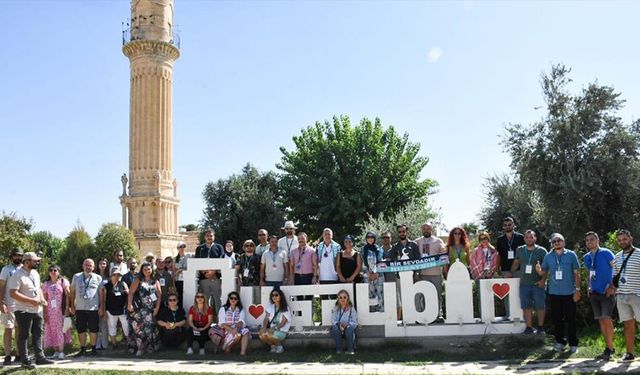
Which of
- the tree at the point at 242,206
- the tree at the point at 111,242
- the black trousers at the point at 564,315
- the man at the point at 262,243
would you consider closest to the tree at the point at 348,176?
the tree at the point at 242,206

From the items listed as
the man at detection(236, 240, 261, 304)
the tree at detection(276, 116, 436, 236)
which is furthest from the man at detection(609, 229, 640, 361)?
the tree at detection(276, 116, 436, 236)

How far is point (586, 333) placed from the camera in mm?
12016

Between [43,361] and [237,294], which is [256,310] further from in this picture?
[43,361]

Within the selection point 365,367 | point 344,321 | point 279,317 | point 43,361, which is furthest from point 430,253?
point 43,361

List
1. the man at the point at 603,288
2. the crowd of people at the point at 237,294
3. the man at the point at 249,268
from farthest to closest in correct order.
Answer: the man at the point at 249,268
the crowd of people at the point at 237,294
the man at the point at 603,288

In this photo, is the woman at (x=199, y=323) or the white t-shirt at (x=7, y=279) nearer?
the white t-shirt at (x=7, y=279)

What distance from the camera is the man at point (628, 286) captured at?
372 inches

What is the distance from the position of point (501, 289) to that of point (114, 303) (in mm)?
7527

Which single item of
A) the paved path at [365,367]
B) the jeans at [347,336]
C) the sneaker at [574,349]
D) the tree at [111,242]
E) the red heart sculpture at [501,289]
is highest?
the tree at [111,242]

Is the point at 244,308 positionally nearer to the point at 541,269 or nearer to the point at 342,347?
the point at 342,347

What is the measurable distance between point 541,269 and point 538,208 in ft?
54.8

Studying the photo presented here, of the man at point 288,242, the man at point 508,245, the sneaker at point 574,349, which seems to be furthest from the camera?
the man at point 288,242

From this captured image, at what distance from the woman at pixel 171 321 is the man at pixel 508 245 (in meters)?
6.29

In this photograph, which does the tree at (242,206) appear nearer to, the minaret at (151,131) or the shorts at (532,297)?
the minaret at (151,131)
